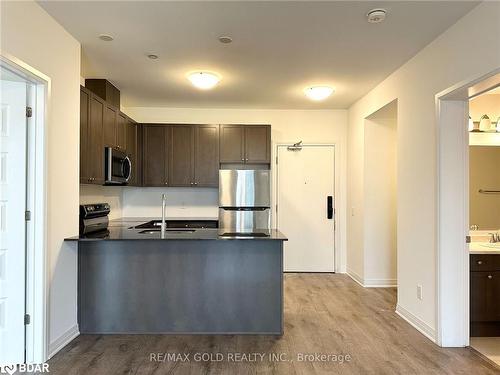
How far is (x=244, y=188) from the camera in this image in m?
5.09

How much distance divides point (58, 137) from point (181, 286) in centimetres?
162

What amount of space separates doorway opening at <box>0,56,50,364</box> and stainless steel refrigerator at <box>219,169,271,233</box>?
2757 mm

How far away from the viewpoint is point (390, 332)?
10.6 feet

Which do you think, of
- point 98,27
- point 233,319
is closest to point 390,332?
point 233,319

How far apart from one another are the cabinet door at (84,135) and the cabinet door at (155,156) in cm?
180

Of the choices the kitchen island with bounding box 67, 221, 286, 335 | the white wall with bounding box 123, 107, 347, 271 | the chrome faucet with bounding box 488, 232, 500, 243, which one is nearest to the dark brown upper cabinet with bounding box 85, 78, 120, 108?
the white wall with bounding box 123, 107, 347, 271

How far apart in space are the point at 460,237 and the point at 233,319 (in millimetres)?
2065

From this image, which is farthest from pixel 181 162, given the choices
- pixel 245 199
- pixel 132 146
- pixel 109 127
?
pixel 109 127

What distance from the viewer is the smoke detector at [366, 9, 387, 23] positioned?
255 centimetres

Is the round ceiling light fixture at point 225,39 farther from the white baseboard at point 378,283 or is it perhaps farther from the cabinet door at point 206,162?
the white baseboard at point 378,283

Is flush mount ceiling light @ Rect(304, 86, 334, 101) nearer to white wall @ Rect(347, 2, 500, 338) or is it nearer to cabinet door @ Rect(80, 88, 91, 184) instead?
white wall @ Rect(347, 2, 500, 338)

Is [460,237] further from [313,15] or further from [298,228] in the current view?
[298,228]

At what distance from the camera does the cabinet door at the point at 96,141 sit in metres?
3.48

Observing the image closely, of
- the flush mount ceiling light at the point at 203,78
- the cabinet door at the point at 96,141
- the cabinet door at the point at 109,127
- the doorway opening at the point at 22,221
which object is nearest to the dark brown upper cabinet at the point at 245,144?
the flush mount ceiling light at the point at 203,78
